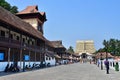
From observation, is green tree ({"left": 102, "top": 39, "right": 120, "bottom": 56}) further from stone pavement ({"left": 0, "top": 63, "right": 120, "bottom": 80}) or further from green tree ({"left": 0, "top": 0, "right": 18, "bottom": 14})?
stone pavement ({"left": 0, "top": 63, "right": 120, "bottom": 80})

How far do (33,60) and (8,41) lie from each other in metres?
17.3

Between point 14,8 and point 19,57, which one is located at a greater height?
point 14,8

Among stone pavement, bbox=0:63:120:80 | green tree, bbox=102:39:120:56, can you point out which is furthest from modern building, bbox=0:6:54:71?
green tree, bbox=102:39:120:56

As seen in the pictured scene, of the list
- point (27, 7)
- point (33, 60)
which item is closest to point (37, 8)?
point (27, 7)

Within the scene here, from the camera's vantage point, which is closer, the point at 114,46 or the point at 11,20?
the point at 11,20

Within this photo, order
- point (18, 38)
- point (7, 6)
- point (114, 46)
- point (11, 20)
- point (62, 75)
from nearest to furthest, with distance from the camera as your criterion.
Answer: point (62, 75)
point (11, 20)
point (18, 38)
point (7, 6)
point (114, 46)

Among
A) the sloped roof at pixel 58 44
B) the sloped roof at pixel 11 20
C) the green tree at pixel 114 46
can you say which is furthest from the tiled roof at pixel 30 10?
the green tree at pixel 114 46

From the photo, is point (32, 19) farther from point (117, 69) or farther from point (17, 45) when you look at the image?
point (117, 69)

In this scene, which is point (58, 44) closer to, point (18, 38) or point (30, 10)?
point (30, 10)

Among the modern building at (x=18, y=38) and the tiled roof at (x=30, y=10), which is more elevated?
the tiled roof at (x=30, y=10)

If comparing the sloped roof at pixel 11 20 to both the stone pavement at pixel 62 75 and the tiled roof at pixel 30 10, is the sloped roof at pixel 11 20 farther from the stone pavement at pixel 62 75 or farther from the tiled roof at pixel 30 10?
the tiled roof at pixel 30 10

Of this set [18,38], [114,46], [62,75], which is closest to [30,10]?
[18,38]

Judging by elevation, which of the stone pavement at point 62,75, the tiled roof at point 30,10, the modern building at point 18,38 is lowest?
the stone pavement at point 62,75

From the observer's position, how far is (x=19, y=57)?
4147 centimetres
